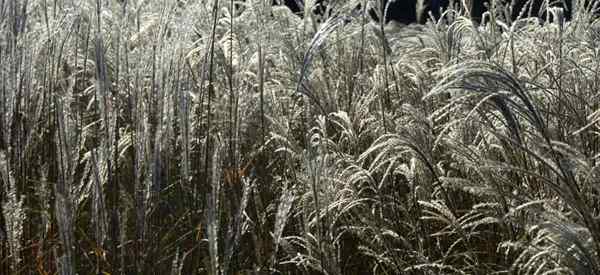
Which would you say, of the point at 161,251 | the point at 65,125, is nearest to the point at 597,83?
the point at 161,251

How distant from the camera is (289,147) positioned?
2.15 metres

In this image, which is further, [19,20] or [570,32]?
[570,32]

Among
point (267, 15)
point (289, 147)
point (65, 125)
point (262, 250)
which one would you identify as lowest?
point (262, 250)

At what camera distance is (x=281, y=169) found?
2658mm

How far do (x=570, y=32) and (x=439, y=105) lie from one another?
2.03 ft

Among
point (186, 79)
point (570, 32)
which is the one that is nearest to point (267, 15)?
point (186, 79)

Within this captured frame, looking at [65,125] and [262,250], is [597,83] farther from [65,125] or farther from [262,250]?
[65,125]

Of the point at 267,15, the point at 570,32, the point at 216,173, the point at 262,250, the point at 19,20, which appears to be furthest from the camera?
the point at 570,32

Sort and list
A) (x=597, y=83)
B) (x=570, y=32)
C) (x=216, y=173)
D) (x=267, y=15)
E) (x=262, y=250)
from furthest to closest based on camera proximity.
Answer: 1. (x=570, y=32)
2. (x=597, y=83)
3. (x=267, y=15)
4. (x=262, y=250)
5. (x=216, y=173)

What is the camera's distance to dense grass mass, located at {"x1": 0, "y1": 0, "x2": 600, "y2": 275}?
1.49 metres

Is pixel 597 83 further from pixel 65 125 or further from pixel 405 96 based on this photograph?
pixel 65 125

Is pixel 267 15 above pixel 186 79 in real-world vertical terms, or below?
above

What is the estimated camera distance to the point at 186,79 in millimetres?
2018

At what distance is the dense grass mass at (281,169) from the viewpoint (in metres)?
1.49
